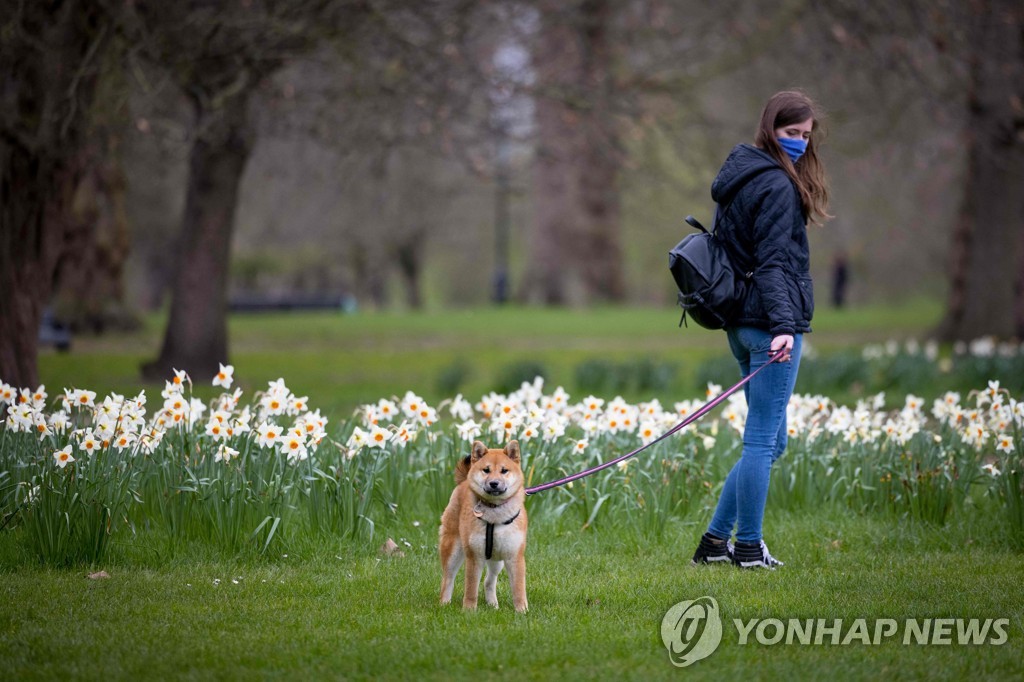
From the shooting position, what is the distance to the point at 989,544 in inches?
221

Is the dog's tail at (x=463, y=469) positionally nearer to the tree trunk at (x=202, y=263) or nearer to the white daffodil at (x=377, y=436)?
the white daffodil at (x=377, y=436)

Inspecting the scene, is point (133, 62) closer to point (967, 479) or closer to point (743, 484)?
point (743, 484)

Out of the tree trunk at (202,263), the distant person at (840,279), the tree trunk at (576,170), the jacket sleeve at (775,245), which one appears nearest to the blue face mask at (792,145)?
the jacket sleeve at (775,245)

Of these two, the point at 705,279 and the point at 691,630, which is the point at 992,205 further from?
the point at 691,630

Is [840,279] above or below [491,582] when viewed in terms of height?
above

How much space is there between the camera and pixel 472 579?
4.32 metres

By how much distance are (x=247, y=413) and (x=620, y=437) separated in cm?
205

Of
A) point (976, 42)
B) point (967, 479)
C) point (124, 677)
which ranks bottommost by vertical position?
point (124, 677)

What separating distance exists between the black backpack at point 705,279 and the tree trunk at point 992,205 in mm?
8675

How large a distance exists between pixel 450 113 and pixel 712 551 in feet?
23.8

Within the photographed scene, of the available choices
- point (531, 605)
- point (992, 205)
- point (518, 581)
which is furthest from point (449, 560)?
point (992, 205)

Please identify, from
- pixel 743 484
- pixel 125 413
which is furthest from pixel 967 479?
pixel 125 413

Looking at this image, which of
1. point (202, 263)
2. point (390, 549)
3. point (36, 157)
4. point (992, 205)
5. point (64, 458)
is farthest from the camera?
point (992, 205)

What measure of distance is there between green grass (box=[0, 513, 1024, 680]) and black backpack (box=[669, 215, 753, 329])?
115 cm
